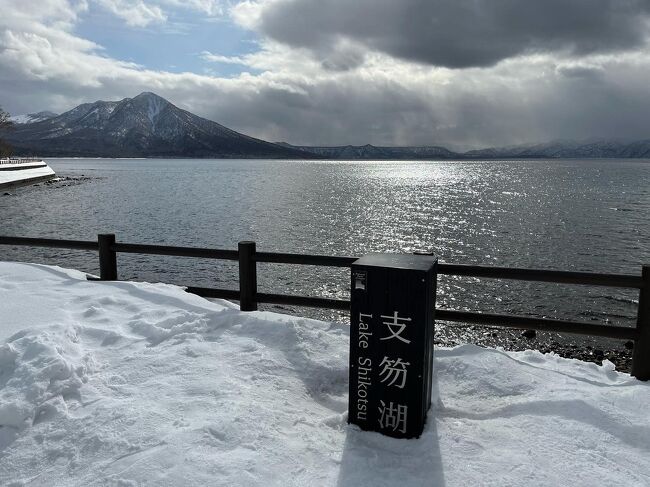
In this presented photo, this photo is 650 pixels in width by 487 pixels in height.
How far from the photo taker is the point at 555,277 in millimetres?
6070

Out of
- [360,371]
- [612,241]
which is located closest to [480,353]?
[360,371]

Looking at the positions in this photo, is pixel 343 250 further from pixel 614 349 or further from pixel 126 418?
pixel 126 418

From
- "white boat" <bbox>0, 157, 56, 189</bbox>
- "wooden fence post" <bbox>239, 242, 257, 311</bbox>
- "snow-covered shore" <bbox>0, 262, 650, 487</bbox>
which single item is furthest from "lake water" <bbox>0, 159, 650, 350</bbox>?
"snow-covered shore" <bbox>0, 262, 650, 487</bbox>

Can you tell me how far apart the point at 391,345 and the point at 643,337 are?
12.0 feet

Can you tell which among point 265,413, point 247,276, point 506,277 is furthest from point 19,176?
point 506,277

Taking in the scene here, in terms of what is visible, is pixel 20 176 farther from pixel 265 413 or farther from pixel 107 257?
pixel 265 413

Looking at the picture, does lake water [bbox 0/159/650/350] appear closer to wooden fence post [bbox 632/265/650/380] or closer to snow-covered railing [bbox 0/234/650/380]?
snow-covered railing [bbox 0/234/650/380]

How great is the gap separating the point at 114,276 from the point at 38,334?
3896mm

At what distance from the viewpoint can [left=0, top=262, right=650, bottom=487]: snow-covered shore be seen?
12.4ft

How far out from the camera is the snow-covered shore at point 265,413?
12.4ft

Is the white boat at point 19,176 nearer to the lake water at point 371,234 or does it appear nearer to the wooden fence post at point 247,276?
the lake water at point 371,234

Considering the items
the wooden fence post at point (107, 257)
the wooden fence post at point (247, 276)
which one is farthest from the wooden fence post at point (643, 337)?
the wooden fence post at point (107, 257)

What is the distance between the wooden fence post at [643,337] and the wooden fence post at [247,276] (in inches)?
213

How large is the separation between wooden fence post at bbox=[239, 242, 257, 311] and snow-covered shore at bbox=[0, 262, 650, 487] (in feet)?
2.78
